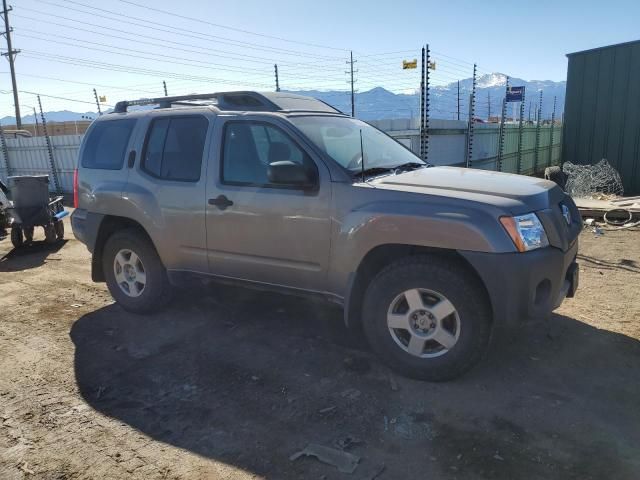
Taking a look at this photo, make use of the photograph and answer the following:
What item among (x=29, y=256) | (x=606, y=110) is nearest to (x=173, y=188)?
(x=29, y=256)

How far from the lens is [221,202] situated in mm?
4105

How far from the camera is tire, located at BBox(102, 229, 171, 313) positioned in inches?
187

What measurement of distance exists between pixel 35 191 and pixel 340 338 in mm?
6654

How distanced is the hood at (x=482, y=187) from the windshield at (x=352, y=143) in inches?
10.8

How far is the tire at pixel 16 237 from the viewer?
27.0 feet

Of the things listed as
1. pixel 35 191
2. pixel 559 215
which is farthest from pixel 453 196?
pixel 35 191

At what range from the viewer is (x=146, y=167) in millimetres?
4621

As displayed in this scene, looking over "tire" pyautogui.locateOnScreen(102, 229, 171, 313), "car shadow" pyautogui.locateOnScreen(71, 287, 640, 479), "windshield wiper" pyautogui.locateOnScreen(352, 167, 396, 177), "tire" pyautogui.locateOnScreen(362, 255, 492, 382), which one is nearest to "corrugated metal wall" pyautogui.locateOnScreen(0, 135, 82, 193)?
"tire" pyautogui.locateOnScreen(102, 229, 171, 313)

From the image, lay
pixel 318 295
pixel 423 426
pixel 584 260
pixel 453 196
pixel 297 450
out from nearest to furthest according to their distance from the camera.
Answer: pixel 297 450
pixel 423 426
pixel 453 196
pixel 318 295
pixel 584 260

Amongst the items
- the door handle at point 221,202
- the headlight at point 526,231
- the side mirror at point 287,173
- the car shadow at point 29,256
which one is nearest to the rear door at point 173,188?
the door handle at point 221,202

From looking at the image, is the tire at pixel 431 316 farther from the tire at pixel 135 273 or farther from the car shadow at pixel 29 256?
the car shadow at pixel 29 256

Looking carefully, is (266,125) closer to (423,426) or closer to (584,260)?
(423,426)

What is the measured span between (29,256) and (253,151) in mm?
5634

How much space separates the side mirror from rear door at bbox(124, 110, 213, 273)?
93cm
